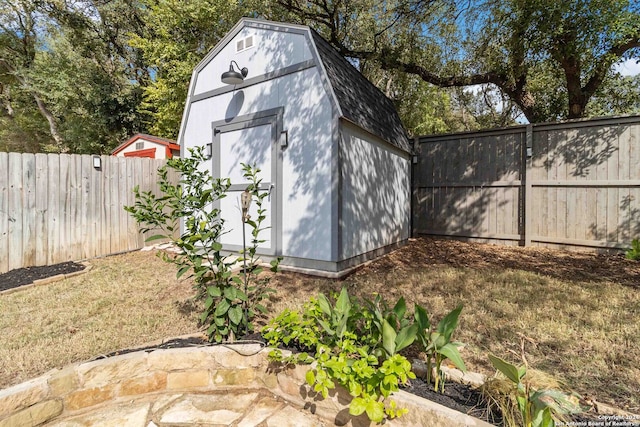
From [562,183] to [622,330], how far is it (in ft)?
13.5

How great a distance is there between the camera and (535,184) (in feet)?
19.3

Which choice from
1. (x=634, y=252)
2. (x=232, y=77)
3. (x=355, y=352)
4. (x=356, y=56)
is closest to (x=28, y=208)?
(x=232, y=77)

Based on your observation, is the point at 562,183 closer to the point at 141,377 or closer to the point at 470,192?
the point at 470,192

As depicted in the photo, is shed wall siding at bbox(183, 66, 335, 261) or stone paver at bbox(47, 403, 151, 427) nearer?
stone paver at bbox(47, 403, 151, 427)

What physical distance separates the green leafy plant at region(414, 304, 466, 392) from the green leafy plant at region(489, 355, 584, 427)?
0.24 metres

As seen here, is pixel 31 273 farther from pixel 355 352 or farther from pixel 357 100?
pixel 357 100

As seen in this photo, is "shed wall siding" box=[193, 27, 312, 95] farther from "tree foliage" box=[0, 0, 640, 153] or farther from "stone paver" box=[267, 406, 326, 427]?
"stone paver" box=[267, 406, 326, 427]

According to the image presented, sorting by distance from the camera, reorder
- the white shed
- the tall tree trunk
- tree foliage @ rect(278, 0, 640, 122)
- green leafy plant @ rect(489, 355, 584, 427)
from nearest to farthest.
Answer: green leafy plant @ rect(489, 355, 584, 427)
the white shed
tree foliage @ rect(278, 0, 640, 122)
the tall tree trunk

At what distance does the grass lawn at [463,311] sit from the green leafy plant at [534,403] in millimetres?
320

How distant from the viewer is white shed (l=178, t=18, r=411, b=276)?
417 cm

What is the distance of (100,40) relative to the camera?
1482 cm

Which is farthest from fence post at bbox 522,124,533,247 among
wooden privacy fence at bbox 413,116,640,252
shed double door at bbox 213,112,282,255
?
shed double door at bbox 213,112,282,255

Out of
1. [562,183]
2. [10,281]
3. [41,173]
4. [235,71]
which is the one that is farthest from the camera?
[562,183]

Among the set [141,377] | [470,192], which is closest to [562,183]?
[470,192]
